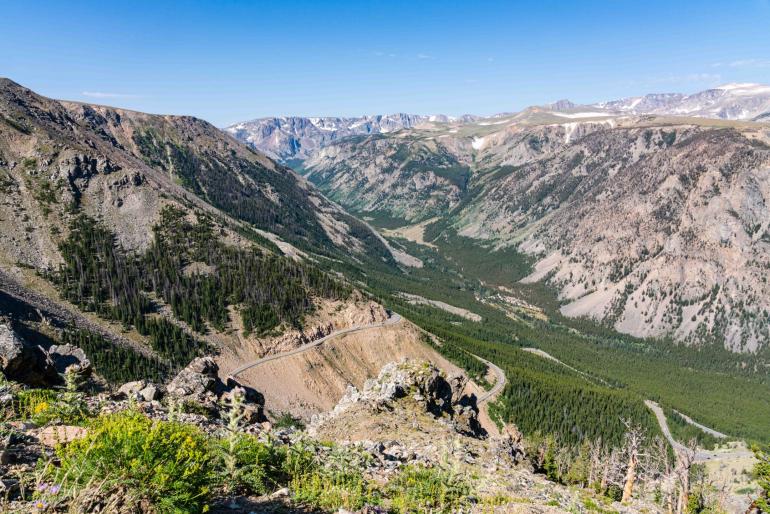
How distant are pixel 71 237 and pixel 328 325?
72.3 m

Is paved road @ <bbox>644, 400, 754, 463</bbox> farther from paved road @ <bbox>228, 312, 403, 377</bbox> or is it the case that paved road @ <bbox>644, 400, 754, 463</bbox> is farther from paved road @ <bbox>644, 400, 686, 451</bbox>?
paved road @ <bbox>228, 312, 403, 377</bbox>

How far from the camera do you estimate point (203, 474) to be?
9773mm

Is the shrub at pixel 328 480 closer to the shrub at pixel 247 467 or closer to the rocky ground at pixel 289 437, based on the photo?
the rocky ground at pixel 289 437

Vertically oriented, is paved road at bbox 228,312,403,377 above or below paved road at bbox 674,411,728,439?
above

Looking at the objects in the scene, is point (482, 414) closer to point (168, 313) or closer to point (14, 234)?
point (168, 313)

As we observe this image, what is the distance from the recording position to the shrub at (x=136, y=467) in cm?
→ 856

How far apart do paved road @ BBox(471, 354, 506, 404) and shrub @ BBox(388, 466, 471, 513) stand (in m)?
111

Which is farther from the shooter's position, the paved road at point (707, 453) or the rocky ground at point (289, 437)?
the paved road at point (707, 453)

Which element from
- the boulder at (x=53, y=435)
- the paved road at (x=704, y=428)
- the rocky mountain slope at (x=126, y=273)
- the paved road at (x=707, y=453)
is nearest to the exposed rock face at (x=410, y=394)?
the boulder at (x=53, y=435)

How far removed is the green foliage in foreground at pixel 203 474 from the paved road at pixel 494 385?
11213cm

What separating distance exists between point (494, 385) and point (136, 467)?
13724 centimetres

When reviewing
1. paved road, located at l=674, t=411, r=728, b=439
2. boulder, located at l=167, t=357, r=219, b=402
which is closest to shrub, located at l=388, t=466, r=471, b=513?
boulder, located at l=167, t=357, r=219, b=402

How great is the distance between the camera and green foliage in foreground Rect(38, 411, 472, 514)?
8.58 meters

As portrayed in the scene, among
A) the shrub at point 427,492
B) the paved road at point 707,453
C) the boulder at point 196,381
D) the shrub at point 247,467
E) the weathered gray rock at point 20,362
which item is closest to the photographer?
the shrub at point 247,467
